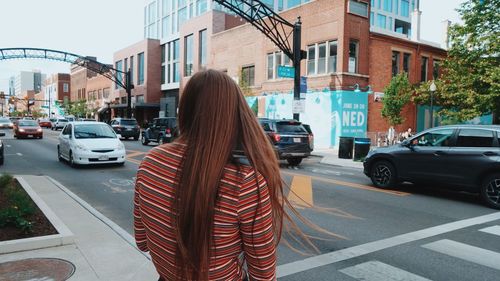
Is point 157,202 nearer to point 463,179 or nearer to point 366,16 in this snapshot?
point 463,179

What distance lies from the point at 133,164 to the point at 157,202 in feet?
44.9

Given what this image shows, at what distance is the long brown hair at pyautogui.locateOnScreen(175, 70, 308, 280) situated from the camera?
1528 millimetres

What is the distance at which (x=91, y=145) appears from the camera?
1345cm

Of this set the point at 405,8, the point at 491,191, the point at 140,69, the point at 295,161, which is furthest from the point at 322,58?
the point at 405,8

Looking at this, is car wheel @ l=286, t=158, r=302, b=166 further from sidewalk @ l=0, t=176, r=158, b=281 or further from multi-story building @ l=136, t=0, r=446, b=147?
sidewalk @ l=0, t=176, r=158, b=281

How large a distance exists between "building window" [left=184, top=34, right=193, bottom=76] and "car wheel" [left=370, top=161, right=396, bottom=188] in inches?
1536

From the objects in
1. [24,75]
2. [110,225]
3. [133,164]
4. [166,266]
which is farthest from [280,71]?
[24,75]

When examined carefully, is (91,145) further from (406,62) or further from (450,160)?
(406,62)

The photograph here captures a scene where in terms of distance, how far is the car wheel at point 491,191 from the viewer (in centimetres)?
832

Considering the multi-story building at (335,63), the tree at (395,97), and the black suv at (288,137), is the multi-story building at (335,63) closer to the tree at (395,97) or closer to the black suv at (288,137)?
the tree at (395,97)

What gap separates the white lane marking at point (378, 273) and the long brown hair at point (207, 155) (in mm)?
3168

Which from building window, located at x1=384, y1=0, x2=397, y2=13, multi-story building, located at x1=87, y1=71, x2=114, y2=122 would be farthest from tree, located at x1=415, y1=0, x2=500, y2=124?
multi-story building, located at x1=87, y1=71, x2=114, y2=122

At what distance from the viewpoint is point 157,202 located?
1704 millimetres

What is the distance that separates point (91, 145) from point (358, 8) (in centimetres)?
1888
